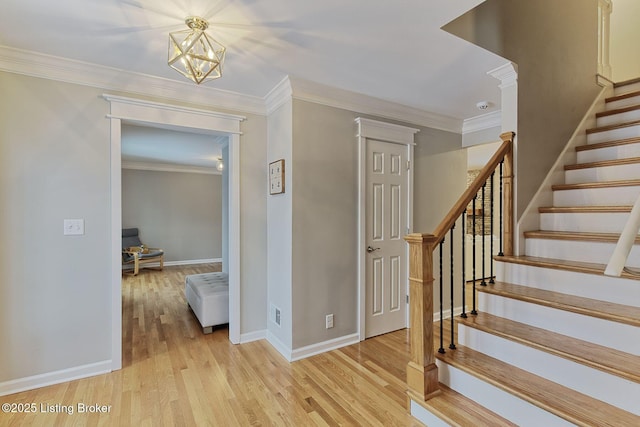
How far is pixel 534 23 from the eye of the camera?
7.82 feet

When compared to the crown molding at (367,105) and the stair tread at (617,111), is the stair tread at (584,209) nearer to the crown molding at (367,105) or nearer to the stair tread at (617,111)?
the stair tread at (617,111)

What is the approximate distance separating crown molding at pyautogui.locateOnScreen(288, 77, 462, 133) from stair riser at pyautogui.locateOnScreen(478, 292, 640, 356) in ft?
6.66

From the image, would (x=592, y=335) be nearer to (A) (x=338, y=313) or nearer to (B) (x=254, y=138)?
(A) (x=338, y=313)

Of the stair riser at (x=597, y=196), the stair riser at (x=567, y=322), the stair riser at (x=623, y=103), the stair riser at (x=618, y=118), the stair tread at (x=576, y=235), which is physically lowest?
the stair riser at (x=567, y=322)

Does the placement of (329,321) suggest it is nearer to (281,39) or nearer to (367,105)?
(367,105)

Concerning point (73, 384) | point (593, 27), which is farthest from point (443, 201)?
point (73, 384)

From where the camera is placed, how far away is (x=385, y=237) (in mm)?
3250

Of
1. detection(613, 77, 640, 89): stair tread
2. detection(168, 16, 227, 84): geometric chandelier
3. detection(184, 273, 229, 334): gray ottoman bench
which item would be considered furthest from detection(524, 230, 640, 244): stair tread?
detection(184, 273, 229, 334): gray ottoman bench

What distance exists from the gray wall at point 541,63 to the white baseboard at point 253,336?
2.58 metres

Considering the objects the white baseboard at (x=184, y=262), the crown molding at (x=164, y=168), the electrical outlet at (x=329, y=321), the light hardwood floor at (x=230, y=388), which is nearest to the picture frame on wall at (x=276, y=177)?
the electrical outlet at (x=329, y=321)

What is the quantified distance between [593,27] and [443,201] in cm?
213

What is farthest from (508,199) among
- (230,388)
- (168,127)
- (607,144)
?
(168,127)

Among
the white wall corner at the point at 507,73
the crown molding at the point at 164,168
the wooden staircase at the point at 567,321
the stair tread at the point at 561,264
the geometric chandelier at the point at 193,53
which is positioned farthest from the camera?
the crown molding at the point at 164,168

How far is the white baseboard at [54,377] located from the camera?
218 cm
